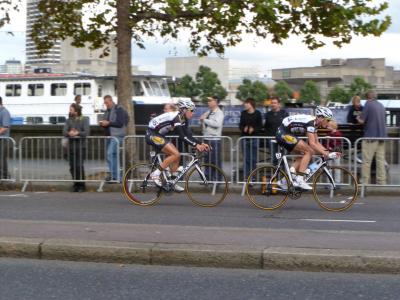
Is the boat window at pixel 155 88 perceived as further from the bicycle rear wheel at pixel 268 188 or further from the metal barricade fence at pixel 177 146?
the bicycle rear wheel at pixel 268 188

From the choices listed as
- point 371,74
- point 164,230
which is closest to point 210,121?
point 164,230

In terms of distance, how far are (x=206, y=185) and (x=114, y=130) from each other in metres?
3.43

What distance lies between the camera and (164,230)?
8492 millimetres

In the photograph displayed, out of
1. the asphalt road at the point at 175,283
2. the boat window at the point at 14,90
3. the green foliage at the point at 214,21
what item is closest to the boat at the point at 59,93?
the boat window at the point at 14,90

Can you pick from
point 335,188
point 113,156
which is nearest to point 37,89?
point 113,156

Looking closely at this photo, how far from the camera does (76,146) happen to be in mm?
14445

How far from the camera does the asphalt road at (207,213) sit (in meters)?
9.91

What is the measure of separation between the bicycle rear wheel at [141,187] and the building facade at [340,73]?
111498mm

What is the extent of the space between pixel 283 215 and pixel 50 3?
7.79 meters

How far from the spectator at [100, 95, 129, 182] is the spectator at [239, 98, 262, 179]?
2433 millimetres

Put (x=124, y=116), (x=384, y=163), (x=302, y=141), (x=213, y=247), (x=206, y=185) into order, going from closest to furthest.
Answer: (x=213, y=247)
(x=302, y=141)
(x=206, y=185)
(x=384, y=163)
(x=124, y=116)

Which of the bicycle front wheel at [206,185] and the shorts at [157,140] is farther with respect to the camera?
the bicycle front wheel at [206,185]

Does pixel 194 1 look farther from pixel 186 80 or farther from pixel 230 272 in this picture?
pixel 186 80

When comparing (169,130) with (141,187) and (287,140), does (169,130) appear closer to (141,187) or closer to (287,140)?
(141,187)
